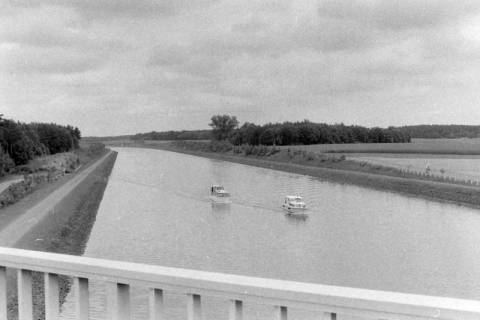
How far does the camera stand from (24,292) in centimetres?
186

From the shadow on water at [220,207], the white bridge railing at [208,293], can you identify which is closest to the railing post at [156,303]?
the white bridge railing at [208,293]

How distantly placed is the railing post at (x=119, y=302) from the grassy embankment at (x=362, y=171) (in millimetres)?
23514

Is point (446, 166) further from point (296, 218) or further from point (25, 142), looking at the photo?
point (25, 142)

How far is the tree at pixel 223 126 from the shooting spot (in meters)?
84.9

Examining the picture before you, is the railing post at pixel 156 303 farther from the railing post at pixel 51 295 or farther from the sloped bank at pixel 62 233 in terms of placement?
the sloped bank at pixel 62 233

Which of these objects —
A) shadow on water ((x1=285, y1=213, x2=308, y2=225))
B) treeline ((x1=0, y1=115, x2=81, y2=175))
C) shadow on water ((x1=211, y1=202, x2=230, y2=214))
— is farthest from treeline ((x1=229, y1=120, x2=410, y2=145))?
shadow on water ((x1=285, y1=213, x2=308, y2=225))

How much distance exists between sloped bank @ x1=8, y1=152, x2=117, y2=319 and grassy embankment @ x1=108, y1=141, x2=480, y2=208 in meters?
15.4

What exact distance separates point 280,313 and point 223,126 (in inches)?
3333

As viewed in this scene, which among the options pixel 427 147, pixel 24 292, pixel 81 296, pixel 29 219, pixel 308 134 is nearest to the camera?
pixel 81 296

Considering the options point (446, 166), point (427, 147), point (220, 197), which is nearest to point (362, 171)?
point (427, 147)

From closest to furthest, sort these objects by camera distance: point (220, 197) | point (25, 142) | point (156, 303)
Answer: point (156, 303) < point (220, 197) < point (25, 142)

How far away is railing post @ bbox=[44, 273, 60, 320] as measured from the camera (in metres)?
1.77

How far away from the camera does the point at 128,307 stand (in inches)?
65.0

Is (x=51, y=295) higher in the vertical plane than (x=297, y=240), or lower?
higher
